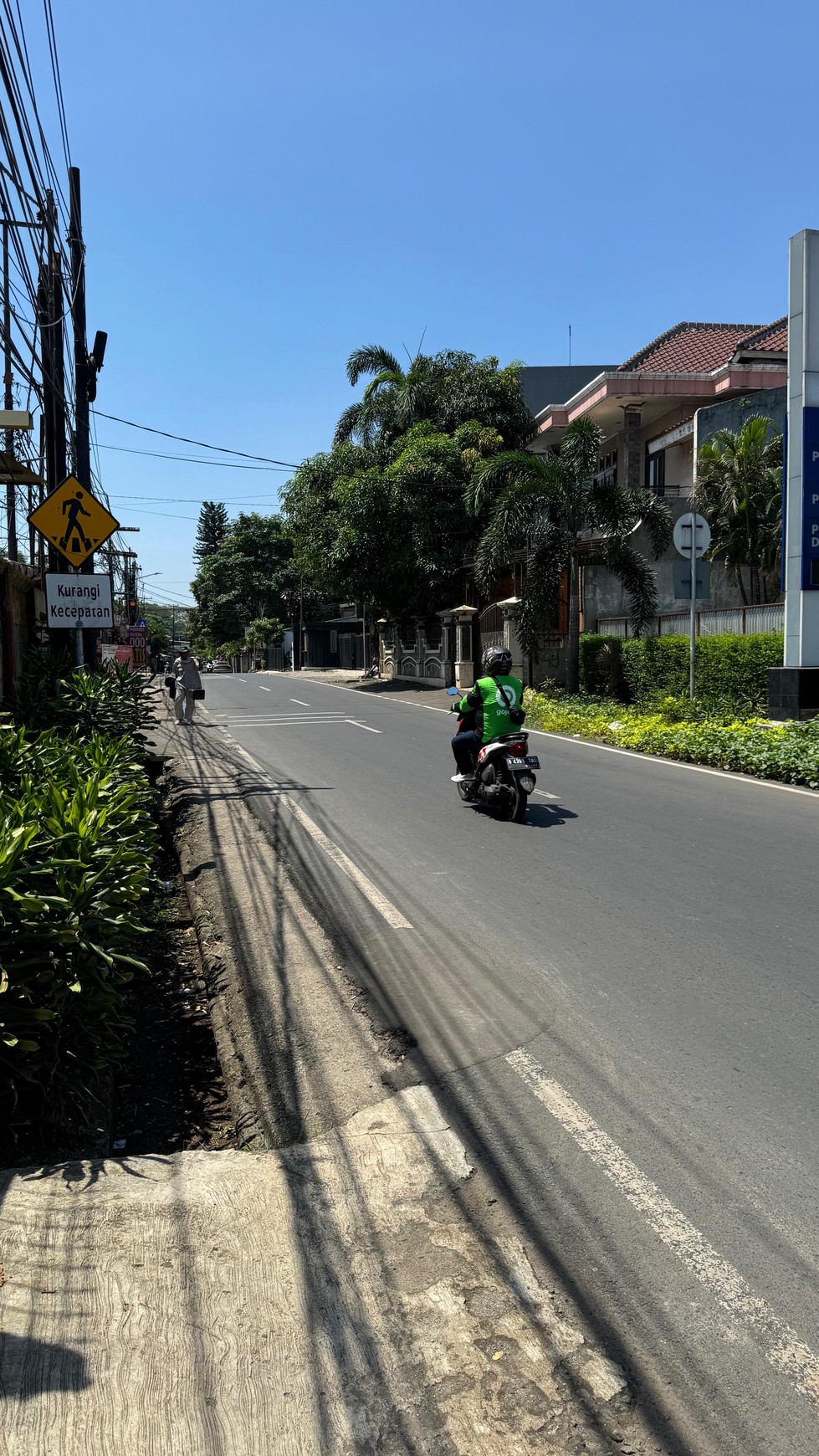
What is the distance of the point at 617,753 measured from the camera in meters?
15.8

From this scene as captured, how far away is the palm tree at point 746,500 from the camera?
2333 centimetres

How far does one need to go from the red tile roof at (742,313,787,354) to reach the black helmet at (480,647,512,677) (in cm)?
2229

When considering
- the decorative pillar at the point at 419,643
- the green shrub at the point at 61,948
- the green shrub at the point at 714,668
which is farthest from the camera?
the decorative pillar at the point at 419,643

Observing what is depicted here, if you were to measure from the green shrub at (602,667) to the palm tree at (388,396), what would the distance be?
15046 millimetres

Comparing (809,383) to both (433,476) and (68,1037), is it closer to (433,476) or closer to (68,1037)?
(68,1037)

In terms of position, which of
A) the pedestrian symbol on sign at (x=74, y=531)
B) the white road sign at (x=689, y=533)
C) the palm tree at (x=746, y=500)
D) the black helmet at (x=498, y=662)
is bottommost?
the black helmet at (x=498, y=662)

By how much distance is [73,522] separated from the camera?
1037 centimetres

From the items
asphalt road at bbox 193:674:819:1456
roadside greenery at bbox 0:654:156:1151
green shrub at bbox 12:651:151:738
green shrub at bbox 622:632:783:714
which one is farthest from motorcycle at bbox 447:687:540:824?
green shrub at bbox 622:632:783:714

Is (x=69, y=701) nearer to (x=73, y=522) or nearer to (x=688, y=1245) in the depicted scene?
(x=73, y=522)

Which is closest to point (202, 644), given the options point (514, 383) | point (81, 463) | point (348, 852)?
point (514, 383)

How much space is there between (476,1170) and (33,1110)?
1640 mm

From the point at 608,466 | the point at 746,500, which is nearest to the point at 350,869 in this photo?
the point at 746,500

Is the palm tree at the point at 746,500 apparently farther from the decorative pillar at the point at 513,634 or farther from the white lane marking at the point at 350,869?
the white lane marking at the point at 350,869

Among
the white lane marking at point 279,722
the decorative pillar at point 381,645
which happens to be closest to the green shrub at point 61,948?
the white lane marking at point 279,722
